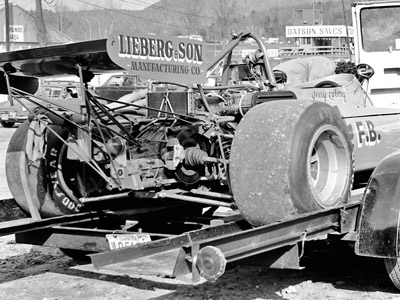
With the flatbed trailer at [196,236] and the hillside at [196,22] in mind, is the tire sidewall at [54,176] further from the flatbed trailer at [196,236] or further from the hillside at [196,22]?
the hillside at [196,22]

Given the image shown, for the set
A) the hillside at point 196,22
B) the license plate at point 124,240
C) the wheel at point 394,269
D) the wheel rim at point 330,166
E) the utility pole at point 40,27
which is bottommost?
the wheel at point 394,269

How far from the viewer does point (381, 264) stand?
5.91m

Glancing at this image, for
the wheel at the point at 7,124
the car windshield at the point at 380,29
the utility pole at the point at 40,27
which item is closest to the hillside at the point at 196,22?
the utility pole at the point at 40,27

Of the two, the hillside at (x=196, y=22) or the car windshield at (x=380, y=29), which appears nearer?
the car windshield at (x=380, y=29)

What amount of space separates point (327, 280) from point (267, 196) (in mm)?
1382

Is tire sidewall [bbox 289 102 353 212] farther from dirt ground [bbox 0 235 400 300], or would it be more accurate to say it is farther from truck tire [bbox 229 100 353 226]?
dirt ground [bbox 0 235 400 300]

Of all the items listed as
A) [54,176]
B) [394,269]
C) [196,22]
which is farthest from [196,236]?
[196,22]

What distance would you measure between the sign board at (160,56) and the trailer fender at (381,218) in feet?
4.46

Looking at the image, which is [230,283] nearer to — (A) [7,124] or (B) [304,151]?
(B) [304,151]

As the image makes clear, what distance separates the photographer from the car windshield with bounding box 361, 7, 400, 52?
8094 millimetres

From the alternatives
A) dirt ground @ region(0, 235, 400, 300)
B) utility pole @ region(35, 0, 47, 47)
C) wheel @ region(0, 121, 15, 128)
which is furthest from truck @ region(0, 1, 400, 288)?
utility pole @ region(35, 0, 47, 47)

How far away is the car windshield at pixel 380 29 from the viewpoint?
8094mm

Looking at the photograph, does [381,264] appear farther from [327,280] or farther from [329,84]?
[329,84]

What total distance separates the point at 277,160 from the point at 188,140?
3.66ft
